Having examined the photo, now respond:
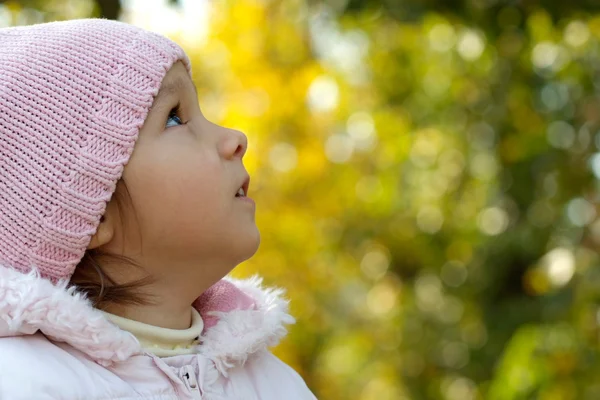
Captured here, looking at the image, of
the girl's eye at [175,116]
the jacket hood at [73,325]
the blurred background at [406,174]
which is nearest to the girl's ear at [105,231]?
the jacket hood at [73,325]

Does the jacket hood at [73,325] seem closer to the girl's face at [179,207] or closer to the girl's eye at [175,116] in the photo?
the girl's face at [179,207]

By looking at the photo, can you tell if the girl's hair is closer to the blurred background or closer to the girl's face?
the girl's face

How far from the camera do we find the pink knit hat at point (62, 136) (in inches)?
64.2

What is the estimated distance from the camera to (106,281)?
1.74 metres

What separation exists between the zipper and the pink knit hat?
0.32 metres

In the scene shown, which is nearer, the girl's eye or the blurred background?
the girl's eye

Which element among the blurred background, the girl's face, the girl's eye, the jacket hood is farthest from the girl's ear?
the blurred background

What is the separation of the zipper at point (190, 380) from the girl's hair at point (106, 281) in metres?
0.17

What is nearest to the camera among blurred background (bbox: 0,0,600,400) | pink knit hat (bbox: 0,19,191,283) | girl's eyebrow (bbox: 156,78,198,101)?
pink knit hat (bbox: 0,19,191,283)

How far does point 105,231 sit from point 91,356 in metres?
0.28

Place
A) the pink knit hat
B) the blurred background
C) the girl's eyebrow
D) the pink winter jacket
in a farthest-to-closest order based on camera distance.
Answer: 1. the blurred background
2. the girl's eyebrow
3. the pink knit hat
4. the pink winter jacket

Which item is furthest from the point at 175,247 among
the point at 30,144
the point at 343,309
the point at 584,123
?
the point at 343,309

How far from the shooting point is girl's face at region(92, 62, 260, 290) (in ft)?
5.63

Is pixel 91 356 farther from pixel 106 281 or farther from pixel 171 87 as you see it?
pixel 171 87
